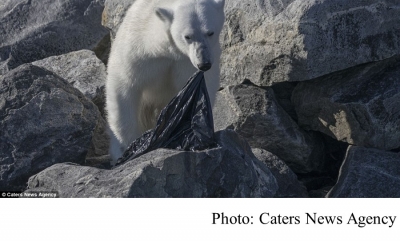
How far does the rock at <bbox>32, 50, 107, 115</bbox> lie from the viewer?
686 cm

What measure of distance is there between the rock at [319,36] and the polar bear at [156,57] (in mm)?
491

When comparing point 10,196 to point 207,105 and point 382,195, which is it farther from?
point 382,195

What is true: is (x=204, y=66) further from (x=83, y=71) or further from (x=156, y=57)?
(x=83, y=71)

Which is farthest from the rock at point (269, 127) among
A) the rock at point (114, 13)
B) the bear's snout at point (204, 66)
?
the rock at point (114, 13)

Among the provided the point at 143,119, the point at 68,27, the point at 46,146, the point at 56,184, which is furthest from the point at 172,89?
the point at 68,27

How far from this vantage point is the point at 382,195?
5.50 metres

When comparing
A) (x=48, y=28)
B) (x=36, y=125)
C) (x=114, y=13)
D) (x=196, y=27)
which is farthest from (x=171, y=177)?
(x=48, y=28)

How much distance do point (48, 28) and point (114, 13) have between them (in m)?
0.78

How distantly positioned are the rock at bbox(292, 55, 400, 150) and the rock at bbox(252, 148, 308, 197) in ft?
1.95

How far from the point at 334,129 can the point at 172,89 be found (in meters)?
1.21

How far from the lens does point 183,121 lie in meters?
5.32

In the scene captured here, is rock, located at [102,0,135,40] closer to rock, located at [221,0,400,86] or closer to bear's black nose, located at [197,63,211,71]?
rock, located at [221,0,400,86]

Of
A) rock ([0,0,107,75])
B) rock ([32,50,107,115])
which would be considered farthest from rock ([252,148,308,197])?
rock ([0,0,107,75])

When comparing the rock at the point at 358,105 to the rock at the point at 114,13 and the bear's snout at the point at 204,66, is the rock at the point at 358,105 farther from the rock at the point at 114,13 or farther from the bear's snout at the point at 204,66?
the rock at the point at 114,13
